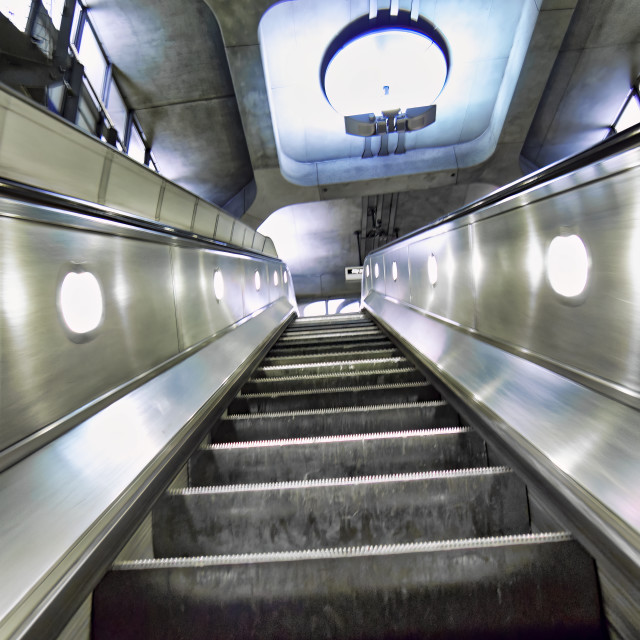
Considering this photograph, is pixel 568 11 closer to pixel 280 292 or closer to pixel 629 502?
pixel 280 292

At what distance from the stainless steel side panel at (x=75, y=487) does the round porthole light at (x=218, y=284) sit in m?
1.35

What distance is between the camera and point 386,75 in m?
8.69

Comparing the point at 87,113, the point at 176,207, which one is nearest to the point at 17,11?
the point at 87,113

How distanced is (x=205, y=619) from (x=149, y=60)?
1019 centimetres

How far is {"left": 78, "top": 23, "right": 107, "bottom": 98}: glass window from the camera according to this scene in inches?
298

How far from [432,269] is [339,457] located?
6.86ft

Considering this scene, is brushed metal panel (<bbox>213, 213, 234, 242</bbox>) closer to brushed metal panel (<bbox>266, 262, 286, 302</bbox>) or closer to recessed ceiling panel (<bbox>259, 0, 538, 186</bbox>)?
brushed metal panel (<bbox>266, 262, 286, 302</bbox>)

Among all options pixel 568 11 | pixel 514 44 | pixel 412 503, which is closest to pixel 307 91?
pixel 514 44

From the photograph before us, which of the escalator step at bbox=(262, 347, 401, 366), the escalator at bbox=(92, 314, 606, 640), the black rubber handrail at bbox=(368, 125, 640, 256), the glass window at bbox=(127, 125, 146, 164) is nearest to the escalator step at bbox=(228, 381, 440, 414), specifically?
the escalator at bbox=(92, 314, 606, 640)

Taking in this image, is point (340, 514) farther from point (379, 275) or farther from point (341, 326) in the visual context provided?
point (379, 275)

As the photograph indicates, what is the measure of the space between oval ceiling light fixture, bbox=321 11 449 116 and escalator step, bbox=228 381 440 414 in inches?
313

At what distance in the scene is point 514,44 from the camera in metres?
8.80

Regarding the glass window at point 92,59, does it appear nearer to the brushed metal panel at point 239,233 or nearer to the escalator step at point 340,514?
the brushed metal panel at point 239,233

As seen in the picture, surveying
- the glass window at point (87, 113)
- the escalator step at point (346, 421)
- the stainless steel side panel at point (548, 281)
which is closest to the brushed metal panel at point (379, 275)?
the stainless steel side panel at point (548, 281)
